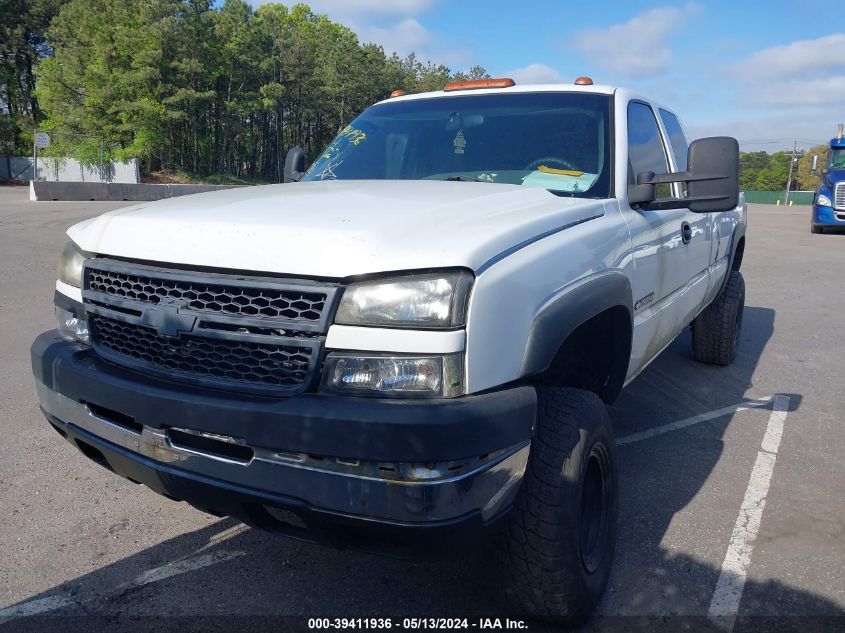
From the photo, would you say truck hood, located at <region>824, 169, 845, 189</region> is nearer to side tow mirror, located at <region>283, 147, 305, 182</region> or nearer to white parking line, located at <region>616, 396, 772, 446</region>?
white parking line, located at <region>616, 396, 772, 446</region>

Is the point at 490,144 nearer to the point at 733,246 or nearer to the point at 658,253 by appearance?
the point at 658,253

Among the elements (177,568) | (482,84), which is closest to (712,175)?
(482,84)

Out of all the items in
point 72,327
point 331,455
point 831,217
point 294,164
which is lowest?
point 831,217

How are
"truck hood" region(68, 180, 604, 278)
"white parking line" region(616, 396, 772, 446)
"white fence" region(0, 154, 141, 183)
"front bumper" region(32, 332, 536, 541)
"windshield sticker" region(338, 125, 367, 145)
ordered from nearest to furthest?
"front bumper" region(32, 332, 536, 541)
"truck hood" region(68, 180, 604, 278)
"windshield sticker" region(338, 125, 367, 145)
"white parking line" region(616, 396, 772, 446)
"white fence" region(0, 154, 141, 183)

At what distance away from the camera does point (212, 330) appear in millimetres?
1992

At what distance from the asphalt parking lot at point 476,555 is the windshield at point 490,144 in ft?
5.27

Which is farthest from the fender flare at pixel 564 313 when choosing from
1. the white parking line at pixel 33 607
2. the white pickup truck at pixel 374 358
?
the white parking line at pixel 33 607

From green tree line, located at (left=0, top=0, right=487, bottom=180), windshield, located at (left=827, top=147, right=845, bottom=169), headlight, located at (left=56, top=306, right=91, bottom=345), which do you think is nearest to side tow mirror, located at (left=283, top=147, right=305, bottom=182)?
headlight, located at (left=56, top=306, right=91, bottom=345)

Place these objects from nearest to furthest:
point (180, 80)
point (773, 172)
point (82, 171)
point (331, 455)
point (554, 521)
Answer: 1. point (331, 455)
2. point (554, 521)
3. point (82, 171)
4. point (180, 80)
5. point (773, 172)

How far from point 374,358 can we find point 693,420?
3.35 metres

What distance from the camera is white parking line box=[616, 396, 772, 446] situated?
419 centimetres

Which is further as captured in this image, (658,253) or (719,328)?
(719,328)

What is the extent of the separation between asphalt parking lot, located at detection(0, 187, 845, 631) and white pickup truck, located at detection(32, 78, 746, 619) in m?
0.40

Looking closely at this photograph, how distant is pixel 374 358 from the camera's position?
1.84m
